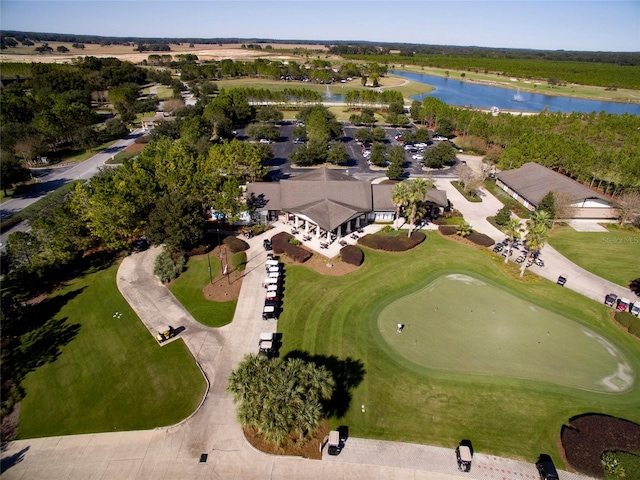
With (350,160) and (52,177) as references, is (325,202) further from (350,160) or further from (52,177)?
(52,177)

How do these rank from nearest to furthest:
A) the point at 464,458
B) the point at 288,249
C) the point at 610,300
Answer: the point at 464,458 → the point at 610,300 → the point at 288,249

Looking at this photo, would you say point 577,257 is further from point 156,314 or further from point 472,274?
point 156,314

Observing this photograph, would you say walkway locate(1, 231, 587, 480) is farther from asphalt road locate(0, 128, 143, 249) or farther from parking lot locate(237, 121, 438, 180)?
parking lot locate(237, 121, 438, 180)

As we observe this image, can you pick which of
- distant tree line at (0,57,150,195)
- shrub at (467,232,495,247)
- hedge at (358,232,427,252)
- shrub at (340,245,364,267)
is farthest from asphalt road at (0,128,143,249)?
shrub at (467,232,495,247)

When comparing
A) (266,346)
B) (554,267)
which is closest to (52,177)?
(266,346)

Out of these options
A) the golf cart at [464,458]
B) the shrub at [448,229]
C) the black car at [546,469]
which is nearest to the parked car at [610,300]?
the shrub at [448,229]

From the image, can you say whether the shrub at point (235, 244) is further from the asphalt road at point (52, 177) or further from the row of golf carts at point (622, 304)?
the row of golf carts at point (622, 304)
